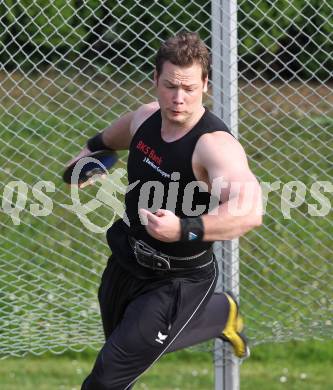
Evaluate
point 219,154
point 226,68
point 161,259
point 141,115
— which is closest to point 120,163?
point 226,68

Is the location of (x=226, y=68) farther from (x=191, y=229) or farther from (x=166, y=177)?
(x=191, y=229)

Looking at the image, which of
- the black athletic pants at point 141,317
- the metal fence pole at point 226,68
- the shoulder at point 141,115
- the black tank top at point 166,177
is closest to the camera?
the black tank top at point 166,177

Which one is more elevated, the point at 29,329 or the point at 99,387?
the point at 99,387

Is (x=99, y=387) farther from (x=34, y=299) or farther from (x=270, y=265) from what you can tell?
(x=270, y=265)

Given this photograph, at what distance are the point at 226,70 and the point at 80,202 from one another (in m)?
1.47

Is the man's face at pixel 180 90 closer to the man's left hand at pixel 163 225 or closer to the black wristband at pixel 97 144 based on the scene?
the man's left hand at pixel 163 225

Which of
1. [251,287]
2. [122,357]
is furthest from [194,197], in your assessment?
[251,287]

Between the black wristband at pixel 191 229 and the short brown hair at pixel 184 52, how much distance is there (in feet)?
1.99

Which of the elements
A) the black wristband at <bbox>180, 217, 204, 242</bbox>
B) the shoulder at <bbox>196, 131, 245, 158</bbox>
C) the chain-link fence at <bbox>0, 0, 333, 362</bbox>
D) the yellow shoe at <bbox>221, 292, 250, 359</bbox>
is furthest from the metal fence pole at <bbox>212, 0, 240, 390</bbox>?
the black wristband at <bbox>180, 217, 204, 242</bbox>

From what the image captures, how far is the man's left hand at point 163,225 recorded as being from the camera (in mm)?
3309

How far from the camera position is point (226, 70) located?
441 cm

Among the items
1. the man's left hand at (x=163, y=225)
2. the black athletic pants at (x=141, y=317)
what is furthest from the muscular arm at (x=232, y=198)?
the black athletic pants at (x=141, y=317)

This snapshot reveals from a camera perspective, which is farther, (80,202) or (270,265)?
(270,265)

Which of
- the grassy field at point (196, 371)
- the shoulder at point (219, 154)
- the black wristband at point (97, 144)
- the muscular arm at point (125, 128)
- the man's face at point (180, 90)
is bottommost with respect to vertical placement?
the grassy field at point (196, 371)
